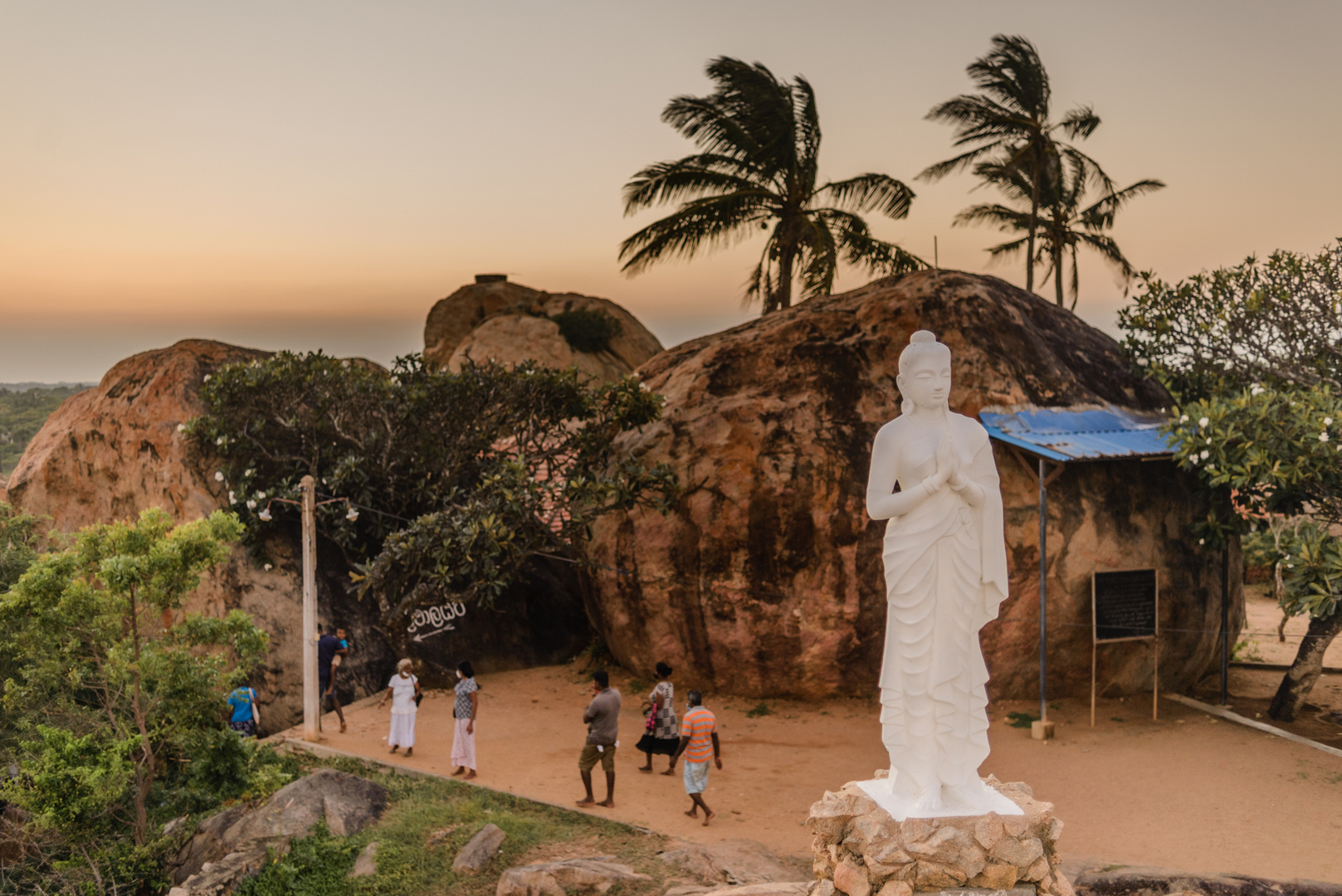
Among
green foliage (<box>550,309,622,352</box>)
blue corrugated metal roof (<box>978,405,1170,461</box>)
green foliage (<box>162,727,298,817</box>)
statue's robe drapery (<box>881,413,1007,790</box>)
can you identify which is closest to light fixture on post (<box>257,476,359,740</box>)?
green foliage (<box>162,727,298,817</box>)

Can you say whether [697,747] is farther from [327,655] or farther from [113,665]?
[327,655]

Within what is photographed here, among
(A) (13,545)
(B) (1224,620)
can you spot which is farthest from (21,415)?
(B) (1224,620)

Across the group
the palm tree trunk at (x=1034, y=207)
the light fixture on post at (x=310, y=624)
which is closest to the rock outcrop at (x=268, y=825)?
the light fixture on post at (x=310, y=624)

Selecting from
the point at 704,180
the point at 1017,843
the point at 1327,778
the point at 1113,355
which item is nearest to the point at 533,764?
the point at 1017,843

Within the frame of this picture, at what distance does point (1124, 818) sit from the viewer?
32.5 feet

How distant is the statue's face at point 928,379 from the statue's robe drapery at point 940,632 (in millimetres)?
243

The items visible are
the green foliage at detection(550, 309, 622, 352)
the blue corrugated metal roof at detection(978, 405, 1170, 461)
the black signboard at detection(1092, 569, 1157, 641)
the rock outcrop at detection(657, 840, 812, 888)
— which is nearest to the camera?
the rock outcrop at detection(657, 840, 812, 888)

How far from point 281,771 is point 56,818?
216 cm

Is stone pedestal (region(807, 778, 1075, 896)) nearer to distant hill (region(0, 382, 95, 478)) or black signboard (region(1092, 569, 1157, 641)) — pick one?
black signboard (region(1092, 569, 1157, 641))

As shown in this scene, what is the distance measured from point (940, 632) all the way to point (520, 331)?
2669 cm

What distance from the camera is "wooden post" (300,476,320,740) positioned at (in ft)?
41.0

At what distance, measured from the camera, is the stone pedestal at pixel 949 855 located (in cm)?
590

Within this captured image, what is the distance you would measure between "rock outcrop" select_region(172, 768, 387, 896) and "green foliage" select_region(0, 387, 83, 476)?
20.7 meters

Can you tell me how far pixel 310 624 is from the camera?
1254 cm
